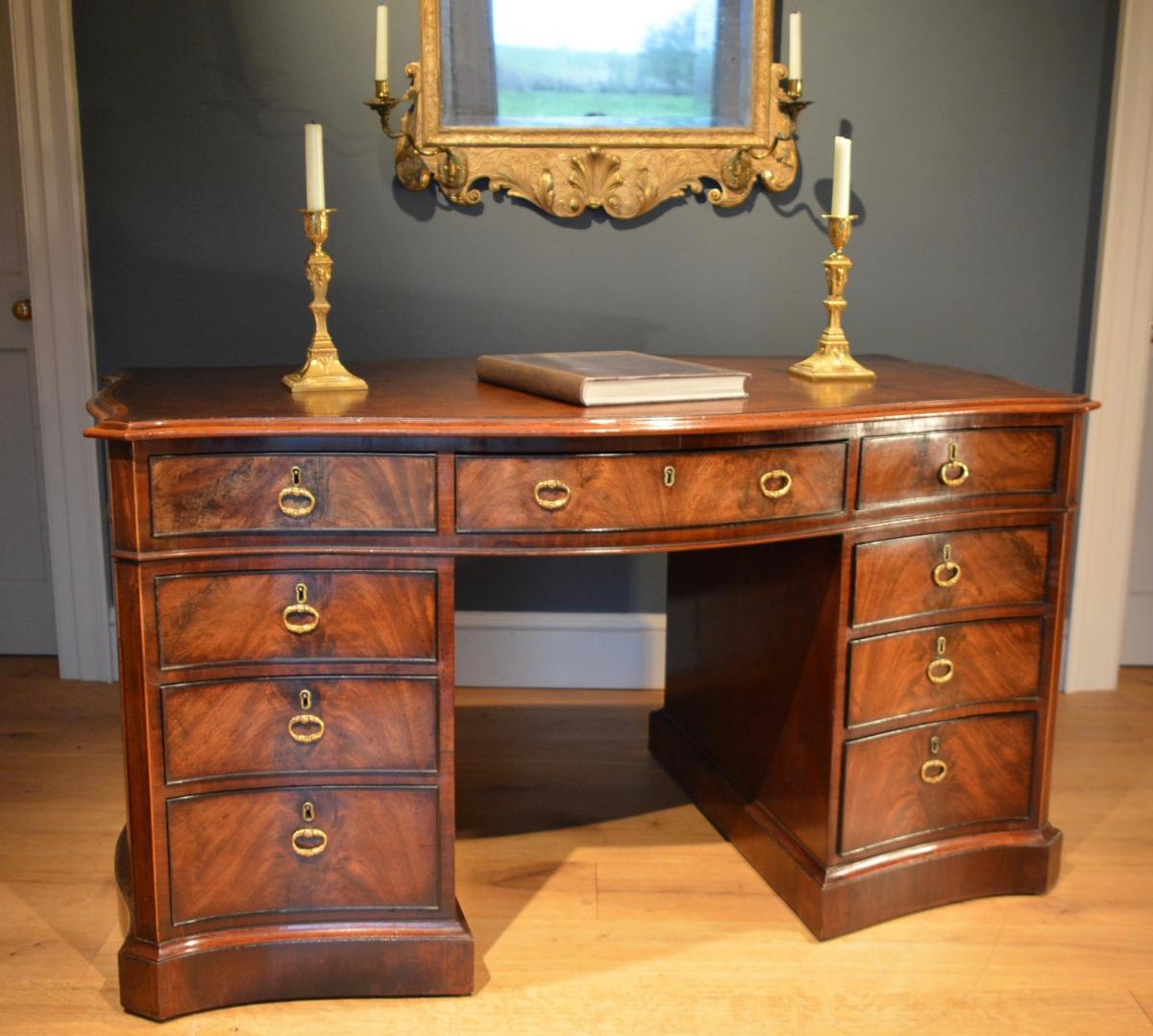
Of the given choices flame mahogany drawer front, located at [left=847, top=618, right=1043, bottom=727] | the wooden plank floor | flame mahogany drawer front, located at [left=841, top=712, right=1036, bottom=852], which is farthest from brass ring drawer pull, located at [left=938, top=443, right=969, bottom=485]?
the wooden plank floor

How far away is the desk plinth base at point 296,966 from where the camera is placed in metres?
1.98

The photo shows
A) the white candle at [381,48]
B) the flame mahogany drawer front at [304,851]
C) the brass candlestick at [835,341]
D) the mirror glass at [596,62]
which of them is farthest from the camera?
the mirror glass at [596,62]

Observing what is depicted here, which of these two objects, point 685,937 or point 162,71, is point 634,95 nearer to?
point 162,71

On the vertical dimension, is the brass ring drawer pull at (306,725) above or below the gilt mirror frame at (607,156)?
below

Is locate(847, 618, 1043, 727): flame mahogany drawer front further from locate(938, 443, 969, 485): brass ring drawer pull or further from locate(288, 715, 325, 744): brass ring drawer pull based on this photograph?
locate(288, 715, 325, 744): brass ring drawer pull

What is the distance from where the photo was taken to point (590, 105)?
9.77ft

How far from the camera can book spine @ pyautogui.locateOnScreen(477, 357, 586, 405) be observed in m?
2.00

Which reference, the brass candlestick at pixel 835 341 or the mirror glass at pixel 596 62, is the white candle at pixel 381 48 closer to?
the mirror glass at pixel 596 62

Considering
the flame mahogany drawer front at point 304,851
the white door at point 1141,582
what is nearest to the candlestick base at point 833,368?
the flame mahogany drawer front at point 304,851

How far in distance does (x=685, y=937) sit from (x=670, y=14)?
1.95 meters

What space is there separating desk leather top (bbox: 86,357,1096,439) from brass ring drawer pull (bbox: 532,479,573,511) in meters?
0.09

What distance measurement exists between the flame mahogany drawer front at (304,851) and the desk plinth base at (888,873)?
648mm

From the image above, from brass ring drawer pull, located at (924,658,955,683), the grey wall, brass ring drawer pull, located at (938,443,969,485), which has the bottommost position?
brass ring drawer pull, located at (924,658,955,683)

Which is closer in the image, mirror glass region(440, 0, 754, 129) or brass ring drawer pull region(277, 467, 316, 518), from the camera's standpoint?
brass ring drawer pull region(277, 467, 316, 518)
